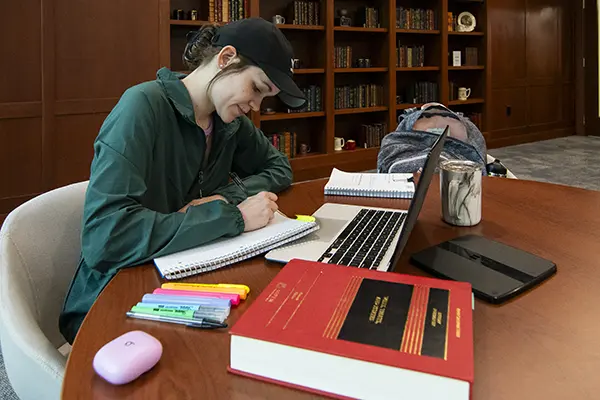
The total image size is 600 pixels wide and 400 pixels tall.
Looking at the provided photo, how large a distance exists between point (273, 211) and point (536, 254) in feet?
1.74

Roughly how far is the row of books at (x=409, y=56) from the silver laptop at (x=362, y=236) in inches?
176

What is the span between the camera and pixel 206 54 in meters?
1.28

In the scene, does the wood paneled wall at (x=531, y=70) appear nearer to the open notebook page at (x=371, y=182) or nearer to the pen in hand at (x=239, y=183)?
the open notebook page at (x=371, y=182)

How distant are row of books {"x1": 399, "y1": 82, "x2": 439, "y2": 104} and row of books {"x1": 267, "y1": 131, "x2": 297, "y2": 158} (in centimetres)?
162

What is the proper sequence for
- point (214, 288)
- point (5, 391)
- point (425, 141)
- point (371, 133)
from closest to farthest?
point (214, 288)
point (5, 391)
point (425, 141)
point (371, 133)

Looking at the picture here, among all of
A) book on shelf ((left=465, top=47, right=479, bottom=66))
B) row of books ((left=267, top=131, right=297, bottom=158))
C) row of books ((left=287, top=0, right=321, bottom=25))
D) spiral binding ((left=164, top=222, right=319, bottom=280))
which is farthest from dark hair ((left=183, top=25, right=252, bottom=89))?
book on shelf ((left=465, top=47, right=479, bottom=66))

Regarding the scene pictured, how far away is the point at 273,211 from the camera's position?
1.09 m

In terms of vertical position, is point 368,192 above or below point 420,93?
below

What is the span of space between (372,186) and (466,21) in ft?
17.4

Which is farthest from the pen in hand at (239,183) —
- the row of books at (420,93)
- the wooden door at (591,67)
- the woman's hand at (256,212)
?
the wooden door at (591,67)

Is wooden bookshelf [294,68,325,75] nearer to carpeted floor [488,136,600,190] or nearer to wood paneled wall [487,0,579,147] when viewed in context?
carpeted floor [488,136,600,190]

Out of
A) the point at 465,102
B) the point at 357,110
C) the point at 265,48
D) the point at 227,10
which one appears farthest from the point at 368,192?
the point at 465,102

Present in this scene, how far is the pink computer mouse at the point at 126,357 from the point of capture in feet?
1.82

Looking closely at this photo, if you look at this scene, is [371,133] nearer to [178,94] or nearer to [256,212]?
[178,94]
